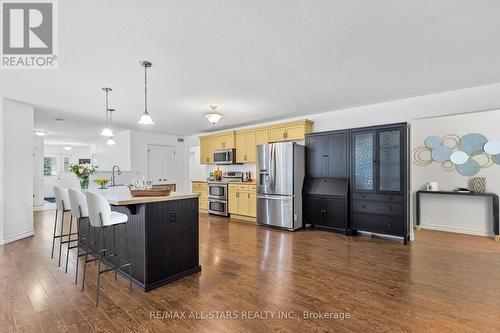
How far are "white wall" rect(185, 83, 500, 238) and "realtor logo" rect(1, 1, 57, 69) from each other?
4403 mm

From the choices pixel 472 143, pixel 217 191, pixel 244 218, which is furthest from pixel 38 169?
pixel 472 143

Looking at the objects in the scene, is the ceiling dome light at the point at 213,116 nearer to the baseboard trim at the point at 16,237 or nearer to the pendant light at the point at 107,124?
the pendant light at the point at 107,124

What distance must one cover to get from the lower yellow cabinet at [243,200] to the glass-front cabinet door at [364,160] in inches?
92.2

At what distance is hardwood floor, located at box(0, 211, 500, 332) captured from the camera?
1938mm

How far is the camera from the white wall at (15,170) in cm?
411

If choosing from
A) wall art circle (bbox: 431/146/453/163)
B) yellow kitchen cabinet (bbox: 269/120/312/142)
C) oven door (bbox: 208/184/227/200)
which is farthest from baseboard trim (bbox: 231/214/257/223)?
wall art circle (bbox: 431/146/453/163)

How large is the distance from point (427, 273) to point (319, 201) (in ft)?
7.60

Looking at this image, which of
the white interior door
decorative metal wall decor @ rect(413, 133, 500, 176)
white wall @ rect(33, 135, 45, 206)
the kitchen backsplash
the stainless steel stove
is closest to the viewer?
decorative metal wall decor @ rect(413, 133, 500, 176)

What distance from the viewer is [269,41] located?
93.5 inches

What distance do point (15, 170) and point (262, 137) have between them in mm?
4826

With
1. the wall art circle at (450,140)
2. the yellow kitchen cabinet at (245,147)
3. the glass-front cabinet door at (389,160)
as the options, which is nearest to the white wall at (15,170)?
the yellow kitchen cabinet at (245,147)

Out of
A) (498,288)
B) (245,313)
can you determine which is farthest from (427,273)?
(245,313)

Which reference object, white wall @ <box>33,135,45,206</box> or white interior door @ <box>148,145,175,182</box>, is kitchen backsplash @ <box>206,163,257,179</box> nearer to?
white interior door @ <box>148,145,175,182</box>

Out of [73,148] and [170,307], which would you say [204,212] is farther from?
[73,148]
